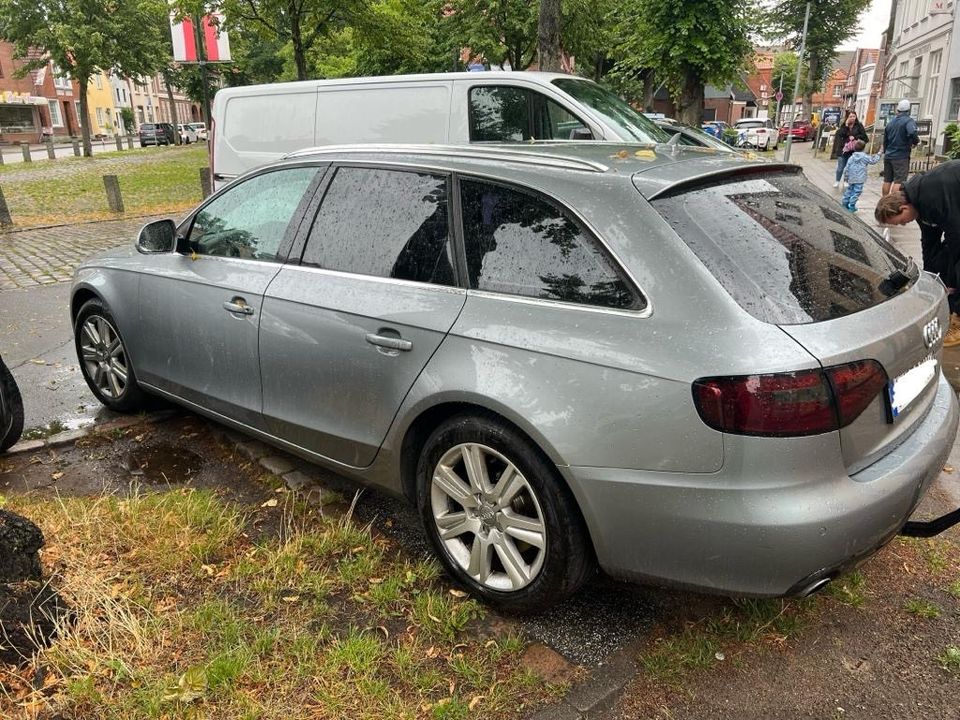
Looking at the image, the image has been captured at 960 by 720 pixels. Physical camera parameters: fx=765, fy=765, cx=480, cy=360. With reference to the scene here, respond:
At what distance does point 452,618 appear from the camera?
272 cm

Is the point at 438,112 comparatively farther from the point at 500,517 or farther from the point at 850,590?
the point at 850,590

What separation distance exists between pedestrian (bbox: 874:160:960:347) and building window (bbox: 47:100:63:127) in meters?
74.6

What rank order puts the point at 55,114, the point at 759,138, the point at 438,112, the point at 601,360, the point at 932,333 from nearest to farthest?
1. the point at 601,360
2. the point at 932,333
3. the point at 438,112
4. the point at 759,138
5. the point at 55,114

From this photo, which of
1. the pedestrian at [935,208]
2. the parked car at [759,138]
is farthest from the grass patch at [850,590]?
the parked car at [759,138]

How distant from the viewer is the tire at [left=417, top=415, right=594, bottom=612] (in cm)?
251

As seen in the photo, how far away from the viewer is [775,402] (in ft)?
6.96

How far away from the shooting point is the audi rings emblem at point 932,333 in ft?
8.48

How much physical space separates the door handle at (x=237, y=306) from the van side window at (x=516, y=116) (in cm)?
471

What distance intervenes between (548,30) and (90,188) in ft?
44.4

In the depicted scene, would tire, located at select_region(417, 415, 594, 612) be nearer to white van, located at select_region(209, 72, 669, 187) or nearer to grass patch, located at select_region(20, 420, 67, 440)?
grass patch, located at select_region(20, 420, 67, 440)

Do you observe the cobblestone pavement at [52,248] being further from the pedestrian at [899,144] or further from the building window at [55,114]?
the building window at [55,114]

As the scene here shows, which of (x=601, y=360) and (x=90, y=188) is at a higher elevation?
(x=601, y=360)

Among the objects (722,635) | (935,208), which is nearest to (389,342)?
(722,635)

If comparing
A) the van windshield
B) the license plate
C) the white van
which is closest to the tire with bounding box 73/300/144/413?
the license plate
